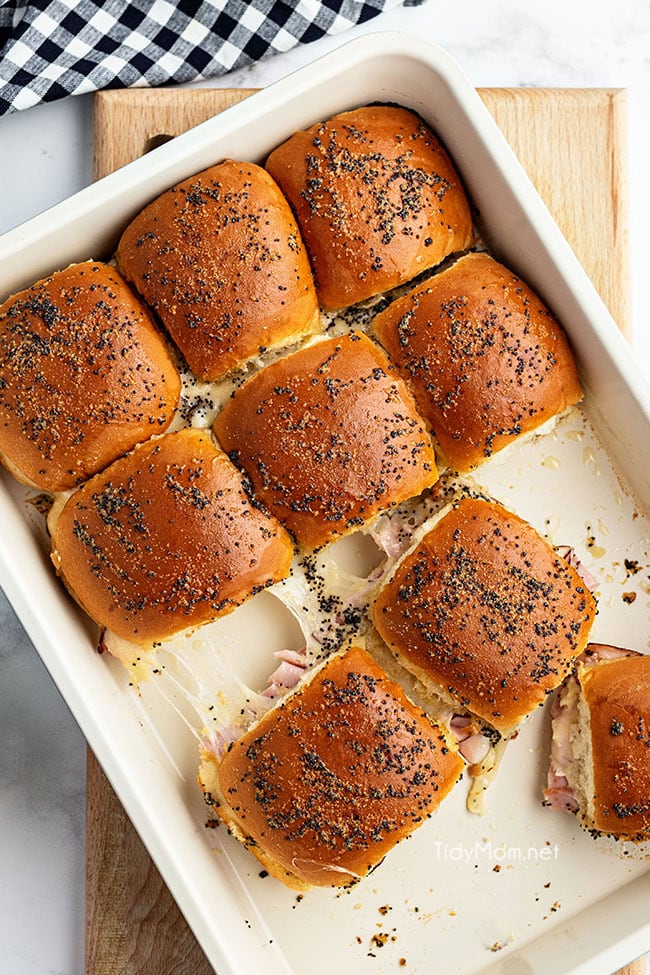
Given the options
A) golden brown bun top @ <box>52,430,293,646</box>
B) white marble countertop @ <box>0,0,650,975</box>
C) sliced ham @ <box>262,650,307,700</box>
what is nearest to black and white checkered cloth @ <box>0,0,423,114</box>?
white marble countertop @ <box>0,0,650,975</box>

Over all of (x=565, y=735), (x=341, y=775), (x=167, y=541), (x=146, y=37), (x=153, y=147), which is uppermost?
(x=146, y=37)

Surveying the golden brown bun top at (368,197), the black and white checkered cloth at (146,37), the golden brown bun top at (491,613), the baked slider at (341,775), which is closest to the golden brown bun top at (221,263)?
the golden brown bun top at (368,197)

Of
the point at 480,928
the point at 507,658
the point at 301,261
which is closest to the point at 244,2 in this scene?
the point at 301,261

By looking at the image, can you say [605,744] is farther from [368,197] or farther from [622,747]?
[368,197]

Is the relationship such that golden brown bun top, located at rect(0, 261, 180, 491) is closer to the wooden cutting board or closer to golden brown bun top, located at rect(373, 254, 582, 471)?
the wooden cutting board

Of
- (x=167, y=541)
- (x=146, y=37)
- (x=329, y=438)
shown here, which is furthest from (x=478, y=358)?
(x=146, y=37)

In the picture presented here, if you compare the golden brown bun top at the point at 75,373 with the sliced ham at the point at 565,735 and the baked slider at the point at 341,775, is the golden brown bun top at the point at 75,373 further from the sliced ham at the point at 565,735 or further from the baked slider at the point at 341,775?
the sliced ham at the point at 565,735
